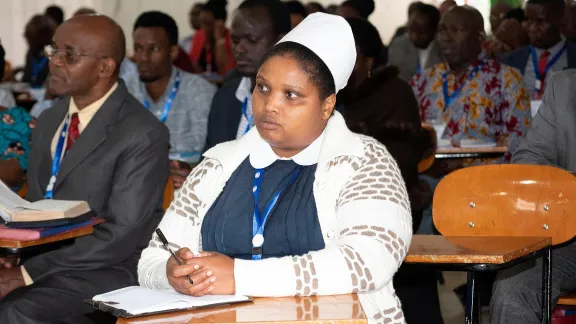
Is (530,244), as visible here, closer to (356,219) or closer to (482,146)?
(356,219)

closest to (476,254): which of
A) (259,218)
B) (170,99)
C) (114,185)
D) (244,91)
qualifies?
(259,218)

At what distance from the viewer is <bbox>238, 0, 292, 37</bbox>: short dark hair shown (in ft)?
16.3

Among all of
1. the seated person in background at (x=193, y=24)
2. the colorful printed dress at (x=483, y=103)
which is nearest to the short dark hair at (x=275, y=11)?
the colorful printed dress at (x=483, y=103)

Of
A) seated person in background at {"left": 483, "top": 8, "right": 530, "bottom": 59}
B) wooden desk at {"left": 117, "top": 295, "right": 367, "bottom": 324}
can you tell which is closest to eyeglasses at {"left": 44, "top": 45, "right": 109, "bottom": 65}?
wooden desk at {"left": 117, "top": 295, "right": 367, "bottom": 324}

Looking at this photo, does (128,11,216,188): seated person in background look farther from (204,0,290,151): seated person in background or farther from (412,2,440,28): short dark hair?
(412,2,440,28): short dark hair

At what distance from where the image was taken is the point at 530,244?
291 cm

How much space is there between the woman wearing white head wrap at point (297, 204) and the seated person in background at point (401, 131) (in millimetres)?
1567

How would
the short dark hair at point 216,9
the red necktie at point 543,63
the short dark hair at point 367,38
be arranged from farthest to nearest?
1. the short dark hair at point 216,9
2. the red necktie at point 543,63
3. the short dark hair at point 367,38

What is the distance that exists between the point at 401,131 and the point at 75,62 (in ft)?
5.15

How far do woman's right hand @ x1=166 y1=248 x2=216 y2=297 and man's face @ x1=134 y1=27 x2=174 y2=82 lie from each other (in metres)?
3.83

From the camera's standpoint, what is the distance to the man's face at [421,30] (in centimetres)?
980

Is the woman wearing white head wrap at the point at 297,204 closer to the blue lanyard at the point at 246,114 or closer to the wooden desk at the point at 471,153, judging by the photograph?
the blue lanyard at the point at 246,114

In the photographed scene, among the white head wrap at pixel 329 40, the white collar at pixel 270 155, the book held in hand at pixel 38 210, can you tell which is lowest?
the book held in hand at pixel 38 210

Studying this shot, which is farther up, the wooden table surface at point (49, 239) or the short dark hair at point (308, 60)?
the short dark hair at point (308, 60)
